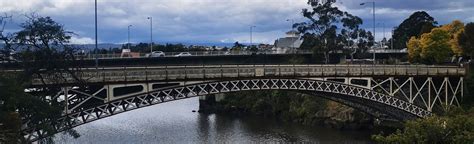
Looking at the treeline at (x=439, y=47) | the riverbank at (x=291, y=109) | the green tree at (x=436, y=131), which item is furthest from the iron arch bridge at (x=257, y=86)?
the treeline at (x=439, y=47)

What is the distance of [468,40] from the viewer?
75500 mm

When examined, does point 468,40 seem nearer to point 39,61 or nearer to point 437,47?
point 437,47

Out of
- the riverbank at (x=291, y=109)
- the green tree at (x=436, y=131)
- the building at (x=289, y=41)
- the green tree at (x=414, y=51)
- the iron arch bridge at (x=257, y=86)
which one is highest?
the building at (x=289, y=41)

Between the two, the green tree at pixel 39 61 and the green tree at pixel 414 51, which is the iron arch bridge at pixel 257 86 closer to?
the green tree at pixel 39 61

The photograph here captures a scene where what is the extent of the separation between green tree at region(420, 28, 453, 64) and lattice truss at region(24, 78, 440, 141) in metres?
24.9

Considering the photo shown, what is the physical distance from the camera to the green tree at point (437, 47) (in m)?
84.9

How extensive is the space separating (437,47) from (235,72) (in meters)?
43.5

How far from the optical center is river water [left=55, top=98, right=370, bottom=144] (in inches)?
2569

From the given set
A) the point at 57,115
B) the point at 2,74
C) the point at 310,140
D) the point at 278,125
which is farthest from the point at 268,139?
the point at 2,74

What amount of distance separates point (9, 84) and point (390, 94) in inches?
1387

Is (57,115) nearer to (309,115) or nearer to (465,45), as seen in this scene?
(309,115)

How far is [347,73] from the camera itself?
183 ft

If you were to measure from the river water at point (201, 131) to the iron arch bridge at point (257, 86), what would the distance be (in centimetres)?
620

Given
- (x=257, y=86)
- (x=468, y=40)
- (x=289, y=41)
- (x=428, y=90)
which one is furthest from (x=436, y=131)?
(x=289, y=41)
